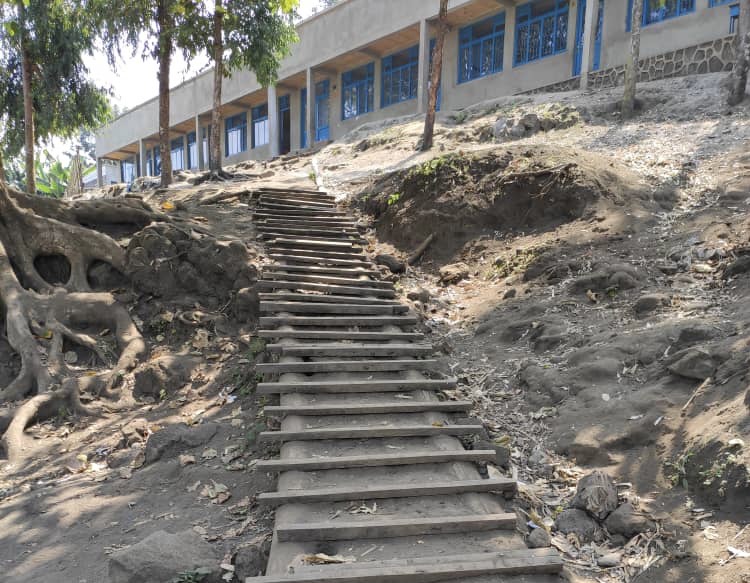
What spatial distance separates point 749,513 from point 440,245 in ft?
21.6

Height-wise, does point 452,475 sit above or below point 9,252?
below

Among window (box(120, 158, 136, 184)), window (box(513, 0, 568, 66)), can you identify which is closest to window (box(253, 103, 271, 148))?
window (box(513, 0, 568, 66))

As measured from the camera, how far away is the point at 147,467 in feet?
16.0

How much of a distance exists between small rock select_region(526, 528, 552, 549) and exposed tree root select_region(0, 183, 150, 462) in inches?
187

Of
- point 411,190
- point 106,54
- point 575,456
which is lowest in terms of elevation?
point 575,456

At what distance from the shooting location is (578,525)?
3775mm

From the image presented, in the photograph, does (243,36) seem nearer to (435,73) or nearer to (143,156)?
(435,73)

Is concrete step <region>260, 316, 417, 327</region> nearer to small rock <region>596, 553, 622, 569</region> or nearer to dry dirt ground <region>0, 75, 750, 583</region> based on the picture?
dry dirt ground <region>0, 75, 750, 583</region>

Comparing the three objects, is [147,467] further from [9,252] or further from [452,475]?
[9,252]

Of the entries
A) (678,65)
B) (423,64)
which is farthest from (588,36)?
(423,64)

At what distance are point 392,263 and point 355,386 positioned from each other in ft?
13.4

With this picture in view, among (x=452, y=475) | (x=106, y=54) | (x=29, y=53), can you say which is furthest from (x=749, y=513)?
(x=29, y=53)

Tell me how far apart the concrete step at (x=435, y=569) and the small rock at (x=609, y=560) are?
436mm

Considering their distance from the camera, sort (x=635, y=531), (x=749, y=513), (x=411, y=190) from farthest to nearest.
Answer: (x=411, y=190) < (x=635, y=531) < (x=749, y=513)
